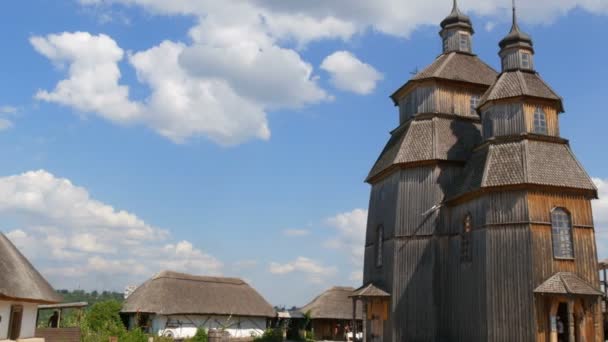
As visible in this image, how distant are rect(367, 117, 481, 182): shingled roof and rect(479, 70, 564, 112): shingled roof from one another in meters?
1.99

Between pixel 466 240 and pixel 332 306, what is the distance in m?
20.7

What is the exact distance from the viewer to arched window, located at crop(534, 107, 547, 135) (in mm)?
21109

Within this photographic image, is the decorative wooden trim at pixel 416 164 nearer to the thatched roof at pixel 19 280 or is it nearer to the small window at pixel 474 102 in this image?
the small window at pixel 474 102

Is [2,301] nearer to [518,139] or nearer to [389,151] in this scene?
[389,151]

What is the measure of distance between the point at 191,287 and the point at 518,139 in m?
24.9

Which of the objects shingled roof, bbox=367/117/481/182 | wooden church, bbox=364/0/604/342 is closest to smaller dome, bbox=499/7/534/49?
wooden church, bbox=364/0/604/342

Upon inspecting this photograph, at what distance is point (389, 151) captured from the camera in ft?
84.4

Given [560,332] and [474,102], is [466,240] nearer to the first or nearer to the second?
[560,332]

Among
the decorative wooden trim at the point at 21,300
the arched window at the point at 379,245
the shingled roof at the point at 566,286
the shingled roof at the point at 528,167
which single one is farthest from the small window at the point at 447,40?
the decorative wooden trim at the point at 21,300

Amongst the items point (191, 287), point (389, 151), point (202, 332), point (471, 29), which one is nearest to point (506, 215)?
point (389, 151)

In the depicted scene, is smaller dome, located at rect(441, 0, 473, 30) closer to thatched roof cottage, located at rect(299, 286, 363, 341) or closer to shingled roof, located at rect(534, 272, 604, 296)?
shingled roof, located at rect(534, 272, 604, 296)

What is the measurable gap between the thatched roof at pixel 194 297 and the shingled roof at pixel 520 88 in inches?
889

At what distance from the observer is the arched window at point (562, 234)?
19.1 metres

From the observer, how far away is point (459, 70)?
84.5 ft
